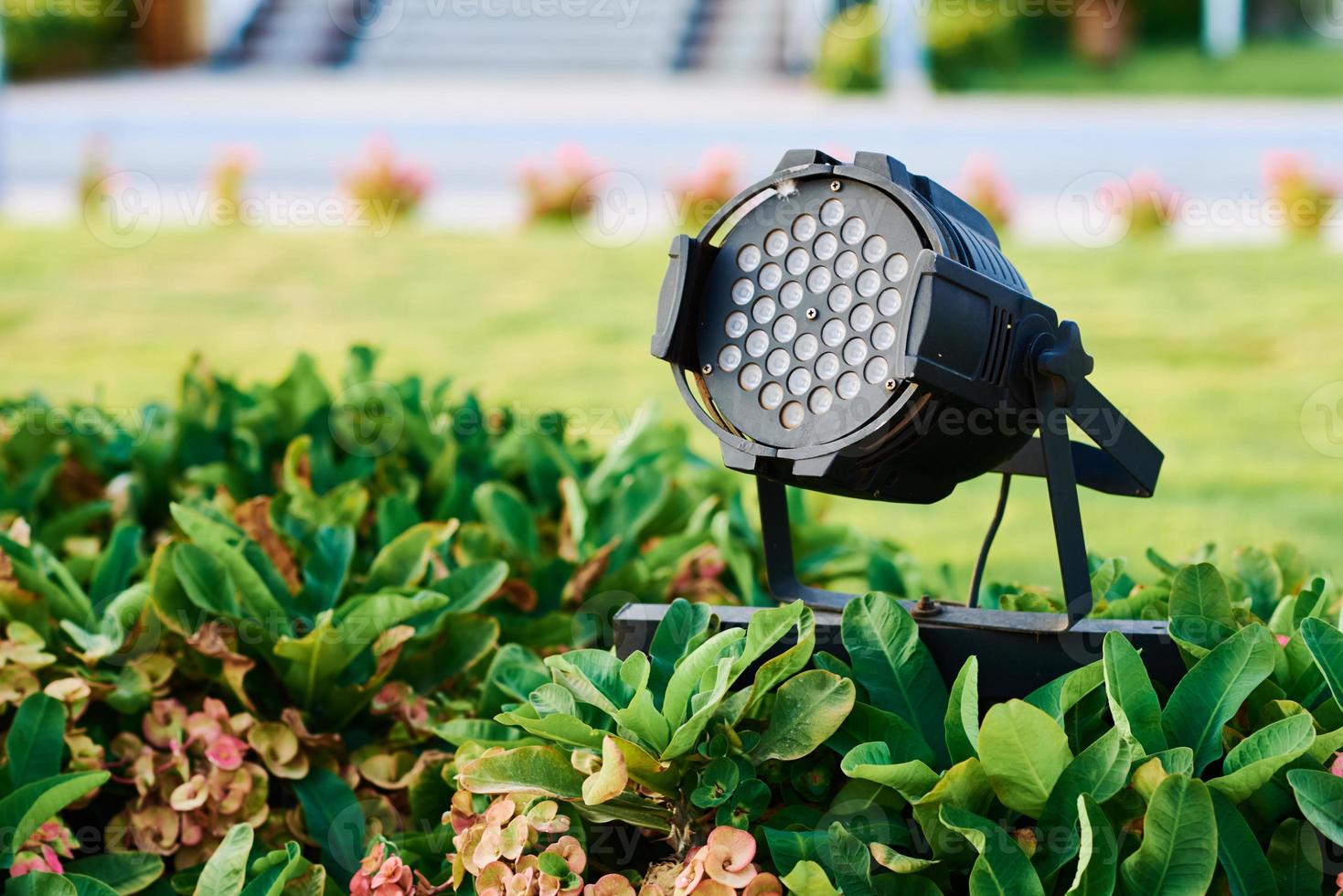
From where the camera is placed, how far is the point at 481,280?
26.3ft

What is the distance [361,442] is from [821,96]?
11951mm

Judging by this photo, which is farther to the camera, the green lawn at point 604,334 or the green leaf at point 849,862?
the green lawn at point 604,334

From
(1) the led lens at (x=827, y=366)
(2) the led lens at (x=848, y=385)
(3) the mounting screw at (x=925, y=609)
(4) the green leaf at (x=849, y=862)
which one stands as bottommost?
(4) the green leaf at (x=849, y=862)

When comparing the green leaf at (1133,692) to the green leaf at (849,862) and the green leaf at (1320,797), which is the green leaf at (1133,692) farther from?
the green leaf at (849,862)

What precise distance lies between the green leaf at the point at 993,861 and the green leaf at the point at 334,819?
84 centimetres

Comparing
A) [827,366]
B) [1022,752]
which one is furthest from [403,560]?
[1022,752]

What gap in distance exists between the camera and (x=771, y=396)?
1.56 meters

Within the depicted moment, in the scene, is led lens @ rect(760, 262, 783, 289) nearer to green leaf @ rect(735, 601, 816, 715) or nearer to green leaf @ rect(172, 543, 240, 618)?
green leaf @ rect(735, 601, 816, 715)

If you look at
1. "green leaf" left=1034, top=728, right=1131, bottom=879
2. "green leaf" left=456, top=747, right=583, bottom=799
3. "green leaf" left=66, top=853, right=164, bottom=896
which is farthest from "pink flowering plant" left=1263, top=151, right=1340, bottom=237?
"green leaf" left=66, top=853, right=164, bottom=896

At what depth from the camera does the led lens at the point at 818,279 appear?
1535mm

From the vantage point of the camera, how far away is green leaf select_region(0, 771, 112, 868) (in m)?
1.65

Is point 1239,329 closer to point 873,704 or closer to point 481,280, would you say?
point 481,280

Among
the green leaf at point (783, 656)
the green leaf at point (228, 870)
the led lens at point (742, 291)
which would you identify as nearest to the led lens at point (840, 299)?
the led lens at point (742, 291)

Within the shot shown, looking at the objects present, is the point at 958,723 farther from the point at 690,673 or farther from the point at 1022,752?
the point at 690,673
